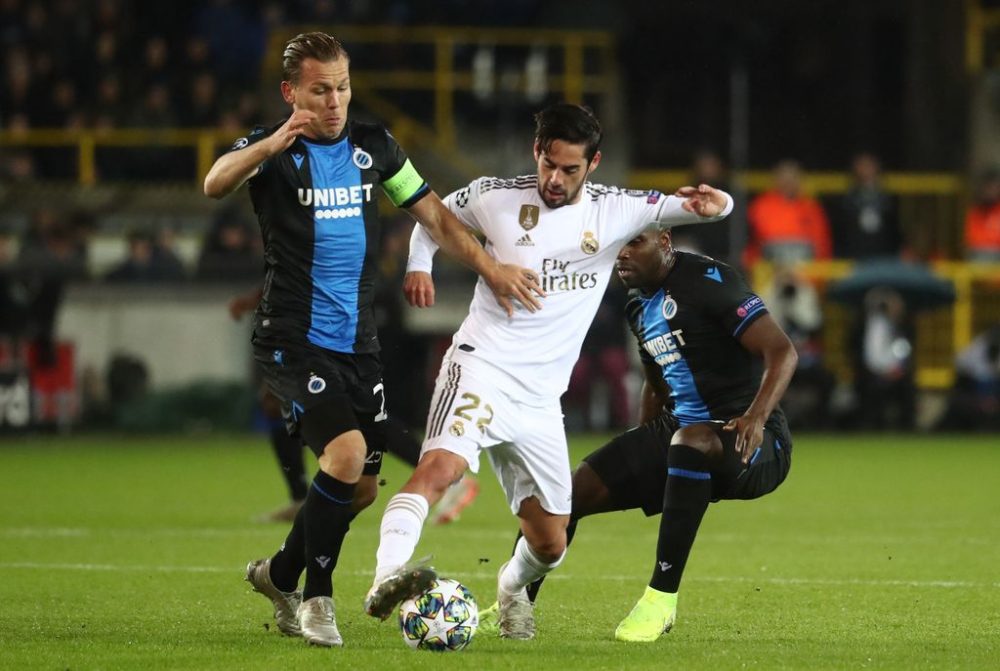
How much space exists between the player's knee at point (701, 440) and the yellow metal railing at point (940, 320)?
44.2 ft

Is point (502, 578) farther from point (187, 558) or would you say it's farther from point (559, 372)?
point (187, 558)

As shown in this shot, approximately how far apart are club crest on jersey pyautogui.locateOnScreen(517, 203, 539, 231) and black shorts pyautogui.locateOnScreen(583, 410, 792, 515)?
100 centimetres

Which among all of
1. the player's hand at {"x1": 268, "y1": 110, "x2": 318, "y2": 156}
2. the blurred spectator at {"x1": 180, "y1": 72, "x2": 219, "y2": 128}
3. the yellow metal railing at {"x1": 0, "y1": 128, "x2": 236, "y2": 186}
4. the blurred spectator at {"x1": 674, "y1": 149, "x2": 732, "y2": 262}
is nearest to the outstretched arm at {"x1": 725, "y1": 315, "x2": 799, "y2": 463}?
the player's hand at {"x1": 268, "y1": 110, "x2": 318, "y2": 156}

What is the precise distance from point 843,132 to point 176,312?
1087cm

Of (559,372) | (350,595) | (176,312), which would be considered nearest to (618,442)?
(559,372)

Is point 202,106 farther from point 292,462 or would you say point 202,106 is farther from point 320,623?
point 320,623

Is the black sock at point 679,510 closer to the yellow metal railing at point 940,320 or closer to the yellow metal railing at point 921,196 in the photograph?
the yellow metal railing at point 940,320

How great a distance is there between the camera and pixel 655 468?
7449 millimetres

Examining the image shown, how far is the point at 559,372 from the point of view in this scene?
22.7ft

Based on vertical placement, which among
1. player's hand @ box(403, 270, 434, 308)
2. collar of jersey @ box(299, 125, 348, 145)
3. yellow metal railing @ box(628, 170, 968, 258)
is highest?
collar of jersey @ box(299, 125, 348, 145)

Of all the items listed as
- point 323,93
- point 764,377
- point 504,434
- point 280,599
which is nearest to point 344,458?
point 504,434

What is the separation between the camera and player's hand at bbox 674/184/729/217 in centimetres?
704

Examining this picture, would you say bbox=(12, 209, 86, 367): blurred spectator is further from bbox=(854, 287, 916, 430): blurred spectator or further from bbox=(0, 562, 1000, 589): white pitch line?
bbox=(0, 562, 1000, 589): white pitch line

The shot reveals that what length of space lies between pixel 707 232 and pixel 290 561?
13.5 m
